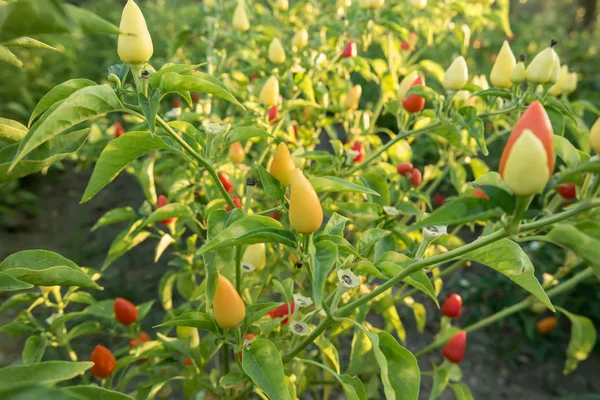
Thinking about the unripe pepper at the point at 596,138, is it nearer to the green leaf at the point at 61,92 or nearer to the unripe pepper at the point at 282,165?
the unripe pepper at the point at 282,165

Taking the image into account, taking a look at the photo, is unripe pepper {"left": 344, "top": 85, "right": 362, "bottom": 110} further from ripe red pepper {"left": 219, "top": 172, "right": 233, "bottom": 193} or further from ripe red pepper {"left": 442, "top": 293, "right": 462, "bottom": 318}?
ripe red pepper {"left": 442, "top": 293, "right": 462, "bottom": 318}

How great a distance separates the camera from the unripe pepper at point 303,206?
784 mm

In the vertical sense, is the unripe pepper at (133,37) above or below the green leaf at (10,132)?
above

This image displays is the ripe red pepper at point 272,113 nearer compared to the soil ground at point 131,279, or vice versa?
the ripe red pepper at point 272,113

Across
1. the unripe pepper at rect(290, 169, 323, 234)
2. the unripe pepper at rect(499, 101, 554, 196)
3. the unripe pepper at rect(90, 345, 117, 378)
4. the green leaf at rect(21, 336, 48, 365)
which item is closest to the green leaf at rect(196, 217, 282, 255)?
the unripe pepper at rect(290, 169, 323, 234)

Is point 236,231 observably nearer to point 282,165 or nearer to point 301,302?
point 282,165

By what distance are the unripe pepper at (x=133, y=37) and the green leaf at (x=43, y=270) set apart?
13.9 inches

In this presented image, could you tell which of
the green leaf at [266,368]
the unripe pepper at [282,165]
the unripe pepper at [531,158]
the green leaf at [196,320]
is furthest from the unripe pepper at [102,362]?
the unripe pepper at [531,158]

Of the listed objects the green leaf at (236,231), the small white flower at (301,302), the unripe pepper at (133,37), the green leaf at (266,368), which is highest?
the unripe pepper at (133,37)

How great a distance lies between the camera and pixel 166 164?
155cm

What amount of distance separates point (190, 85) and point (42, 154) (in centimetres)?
27

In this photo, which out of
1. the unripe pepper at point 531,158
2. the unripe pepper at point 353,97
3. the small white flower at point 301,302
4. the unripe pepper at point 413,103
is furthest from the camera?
the unripe pepper at point 353,97

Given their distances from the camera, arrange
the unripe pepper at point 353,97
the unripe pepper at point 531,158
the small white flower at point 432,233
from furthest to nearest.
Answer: the unripe pepper at point 353,97
the small white flower at point 432,233
the unripe pepper at point 531,158

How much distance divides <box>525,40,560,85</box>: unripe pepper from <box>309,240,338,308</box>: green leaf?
2.17 feet
